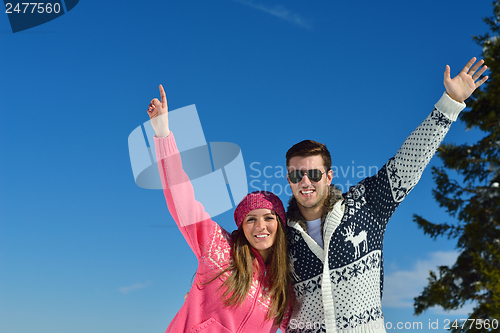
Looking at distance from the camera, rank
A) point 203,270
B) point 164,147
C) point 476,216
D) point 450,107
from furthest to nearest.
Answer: point 476,216, point 203,270, point 164,147, point 450,107

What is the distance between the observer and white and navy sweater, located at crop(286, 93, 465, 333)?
11.4ft

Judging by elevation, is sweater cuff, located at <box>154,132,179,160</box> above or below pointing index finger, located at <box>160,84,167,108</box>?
below

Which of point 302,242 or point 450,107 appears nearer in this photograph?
point 450,107

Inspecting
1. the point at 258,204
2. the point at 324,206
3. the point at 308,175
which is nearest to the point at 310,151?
the point at 308,175

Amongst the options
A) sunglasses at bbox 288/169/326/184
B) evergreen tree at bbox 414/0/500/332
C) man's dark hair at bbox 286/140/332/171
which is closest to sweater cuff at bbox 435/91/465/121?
man's dark hair at bbox 286/140/332/171

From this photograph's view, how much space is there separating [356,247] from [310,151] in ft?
3.16

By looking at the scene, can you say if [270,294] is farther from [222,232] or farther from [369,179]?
[369,179]

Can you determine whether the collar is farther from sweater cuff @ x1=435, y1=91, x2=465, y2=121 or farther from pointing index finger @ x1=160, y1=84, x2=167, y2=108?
pointing index finger @ x1=160, y1=84, x2=167, y2=108

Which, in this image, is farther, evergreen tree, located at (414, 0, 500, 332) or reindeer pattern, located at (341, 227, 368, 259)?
evergreen tree, located at (414, 0, 500, 332)

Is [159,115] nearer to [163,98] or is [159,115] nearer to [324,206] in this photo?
[163,98]

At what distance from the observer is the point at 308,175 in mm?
3762

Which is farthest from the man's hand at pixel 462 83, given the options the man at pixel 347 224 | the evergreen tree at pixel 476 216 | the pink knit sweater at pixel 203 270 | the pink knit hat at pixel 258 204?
the evergreen tree at pixel 476 216

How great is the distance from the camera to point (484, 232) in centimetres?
996

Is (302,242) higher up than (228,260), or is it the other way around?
(302,242)
